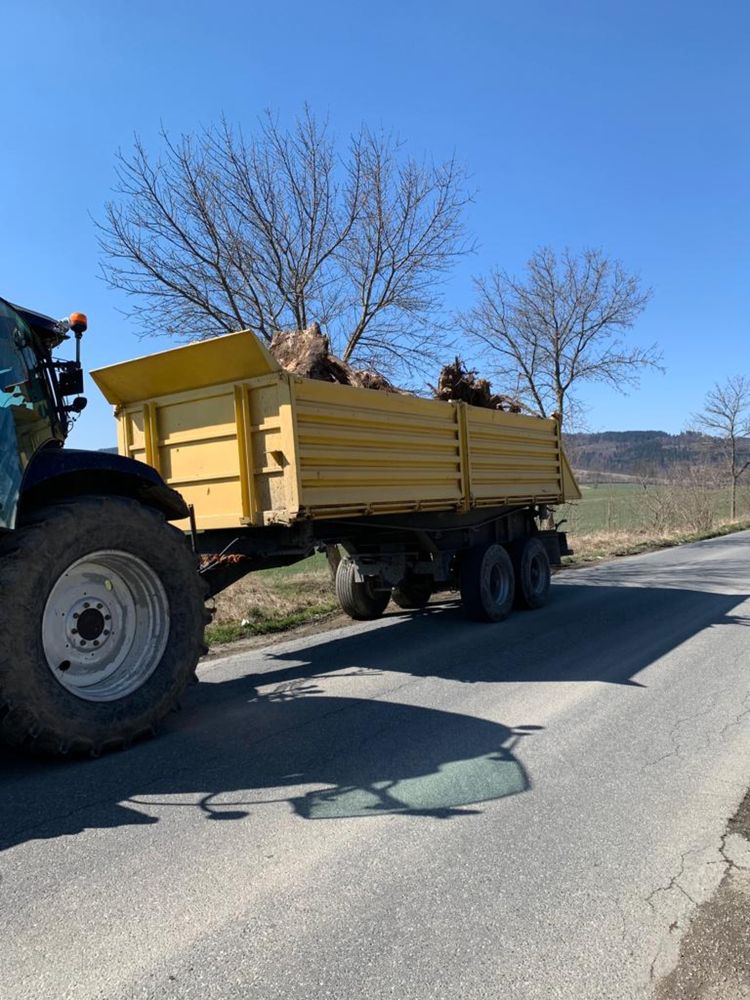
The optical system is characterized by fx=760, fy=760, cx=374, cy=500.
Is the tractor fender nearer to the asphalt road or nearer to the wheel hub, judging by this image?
the wheel hub

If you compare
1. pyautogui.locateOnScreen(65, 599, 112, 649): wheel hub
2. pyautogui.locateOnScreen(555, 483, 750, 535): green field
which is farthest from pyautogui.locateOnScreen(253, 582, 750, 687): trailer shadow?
pyautogui.locateOnScreen(555, 483, 750, 535): green field

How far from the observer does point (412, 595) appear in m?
10.9

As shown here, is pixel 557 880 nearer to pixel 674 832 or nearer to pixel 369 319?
pixel 674 832

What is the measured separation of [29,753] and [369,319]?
1119 centimetres

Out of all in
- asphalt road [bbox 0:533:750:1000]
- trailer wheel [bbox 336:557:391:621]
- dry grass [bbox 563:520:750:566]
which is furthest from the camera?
dry grass [bbox 563:520:750:566]

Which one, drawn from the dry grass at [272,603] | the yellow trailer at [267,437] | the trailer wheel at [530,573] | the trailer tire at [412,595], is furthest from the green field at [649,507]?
the yellow trailer at [267,437]

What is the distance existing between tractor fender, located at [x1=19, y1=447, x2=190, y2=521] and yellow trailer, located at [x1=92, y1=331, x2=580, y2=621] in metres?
0.84

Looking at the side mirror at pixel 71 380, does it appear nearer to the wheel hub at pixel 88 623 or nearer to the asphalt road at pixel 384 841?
the wheel hub at pixel 88 623

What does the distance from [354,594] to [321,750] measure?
17.2 ft

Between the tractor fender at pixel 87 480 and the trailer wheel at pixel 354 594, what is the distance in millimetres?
4510

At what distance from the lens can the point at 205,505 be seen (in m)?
7.08

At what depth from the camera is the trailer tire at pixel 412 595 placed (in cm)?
1062

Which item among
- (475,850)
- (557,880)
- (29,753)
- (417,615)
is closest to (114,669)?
(29,753)

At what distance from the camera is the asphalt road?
8.32 feet
